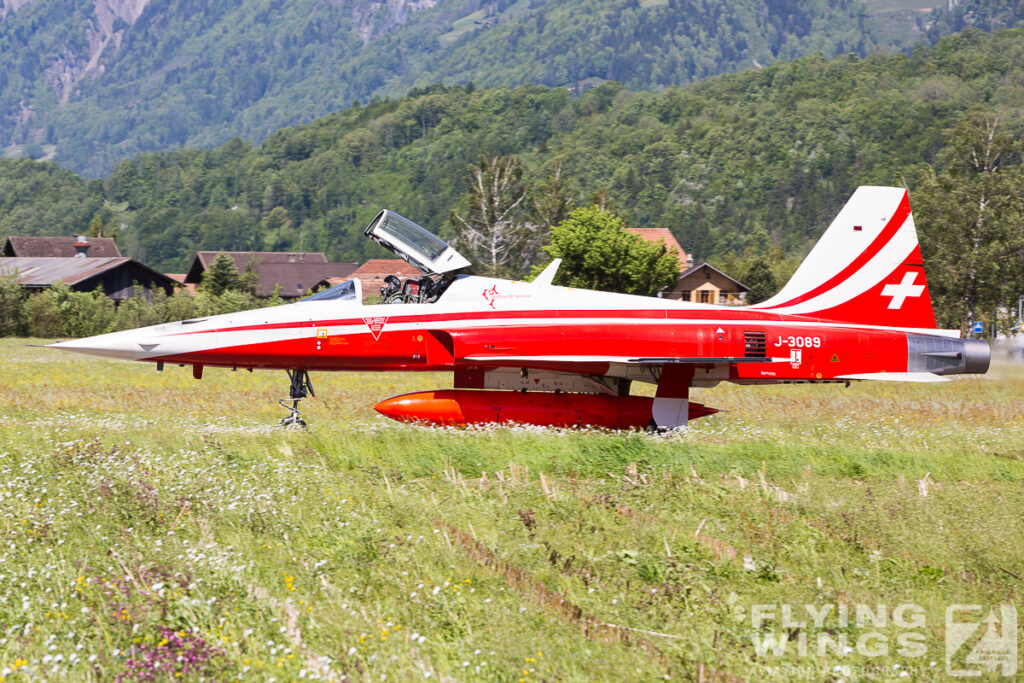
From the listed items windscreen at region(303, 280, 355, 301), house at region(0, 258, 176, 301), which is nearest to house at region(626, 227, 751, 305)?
house at region(0, 258, 176, 301)

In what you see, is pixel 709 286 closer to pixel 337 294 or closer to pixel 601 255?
pixel 601 255

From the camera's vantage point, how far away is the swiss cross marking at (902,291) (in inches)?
601

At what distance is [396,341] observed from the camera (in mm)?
14148

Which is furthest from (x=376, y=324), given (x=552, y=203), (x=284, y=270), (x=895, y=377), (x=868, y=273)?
(x=284, y=270)

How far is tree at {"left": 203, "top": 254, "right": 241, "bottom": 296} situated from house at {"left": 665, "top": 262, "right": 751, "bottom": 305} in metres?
41.1

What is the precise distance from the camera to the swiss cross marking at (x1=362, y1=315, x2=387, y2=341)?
1412cm

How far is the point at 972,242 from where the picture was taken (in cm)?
4919

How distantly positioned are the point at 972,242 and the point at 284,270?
7674 centimetres

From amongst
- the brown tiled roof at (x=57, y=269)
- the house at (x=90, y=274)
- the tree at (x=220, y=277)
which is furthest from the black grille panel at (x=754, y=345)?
the tree at (x=220, y=277)

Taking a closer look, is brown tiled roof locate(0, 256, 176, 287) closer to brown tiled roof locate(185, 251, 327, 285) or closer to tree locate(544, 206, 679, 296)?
brown tiled roof locate(185, 251, 327, 285)

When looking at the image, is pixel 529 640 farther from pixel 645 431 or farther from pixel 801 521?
pixel 645 431

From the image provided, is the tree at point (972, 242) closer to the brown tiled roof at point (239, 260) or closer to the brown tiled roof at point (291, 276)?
the brown tiled roof at point (291, 276)

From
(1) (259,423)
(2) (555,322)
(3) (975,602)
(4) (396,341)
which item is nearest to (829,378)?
(2) (555,322)

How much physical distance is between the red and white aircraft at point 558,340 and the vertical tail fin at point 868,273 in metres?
0.03
